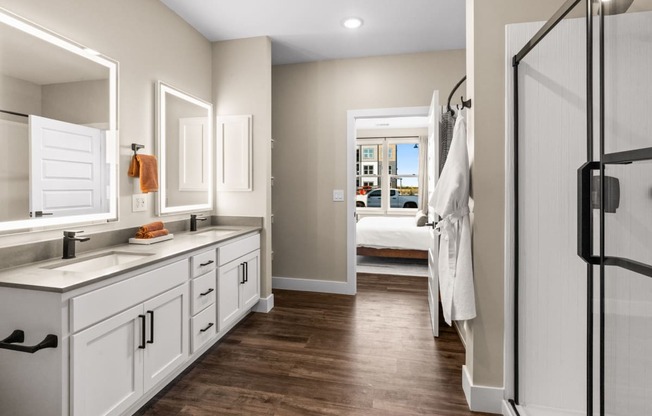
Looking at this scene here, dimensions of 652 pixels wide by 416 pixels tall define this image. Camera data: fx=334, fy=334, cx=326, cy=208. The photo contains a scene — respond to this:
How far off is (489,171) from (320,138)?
7.83 feet

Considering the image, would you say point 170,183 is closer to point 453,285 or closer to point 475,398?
point 453,285

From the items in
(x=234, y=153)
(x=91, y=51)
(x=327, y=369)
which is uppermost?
(x=91, y=51)

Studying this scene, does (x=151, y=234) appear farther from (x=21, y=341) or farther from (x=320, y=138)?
(x=320, y=138)

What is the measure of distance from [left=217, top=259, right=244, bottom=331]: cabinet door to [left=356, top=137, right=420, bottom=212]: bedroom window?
16.6 ft

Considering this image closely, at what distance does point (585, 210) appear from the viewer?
1.14m

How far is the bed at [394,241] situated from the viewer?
4.94 metres

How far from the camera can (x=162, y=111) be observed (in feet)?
8.78

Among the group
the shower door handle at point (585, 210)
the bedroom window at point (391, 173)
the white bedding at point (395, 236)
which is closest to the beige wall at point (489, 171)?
the shower door handle at point (585, 210)

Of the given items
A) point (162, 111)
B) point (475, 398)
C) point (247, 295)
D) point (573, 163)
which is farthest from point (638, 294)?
point (162, 111)

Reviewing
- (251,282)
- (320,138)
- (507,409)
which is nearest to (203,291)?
(251,282)

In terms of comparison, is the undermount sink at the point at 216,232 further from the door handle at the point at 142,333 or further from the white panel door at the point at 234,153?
the door handle at the point at 142,333

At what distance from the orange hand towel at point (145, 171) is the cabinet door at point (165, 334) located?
0.81 m

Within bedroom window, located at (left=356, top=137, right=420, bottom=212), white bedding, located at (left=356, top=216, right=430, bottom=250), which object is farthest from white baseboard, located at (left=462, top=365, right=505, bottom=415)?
bedroom window, located at (left=356, top=137, right=420, bottom=212)

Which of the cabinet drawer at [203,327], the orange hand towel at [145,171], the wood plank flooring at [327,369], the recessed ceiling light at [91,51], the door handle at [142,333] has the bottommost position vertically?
the wood plank flooring at [327,369]
